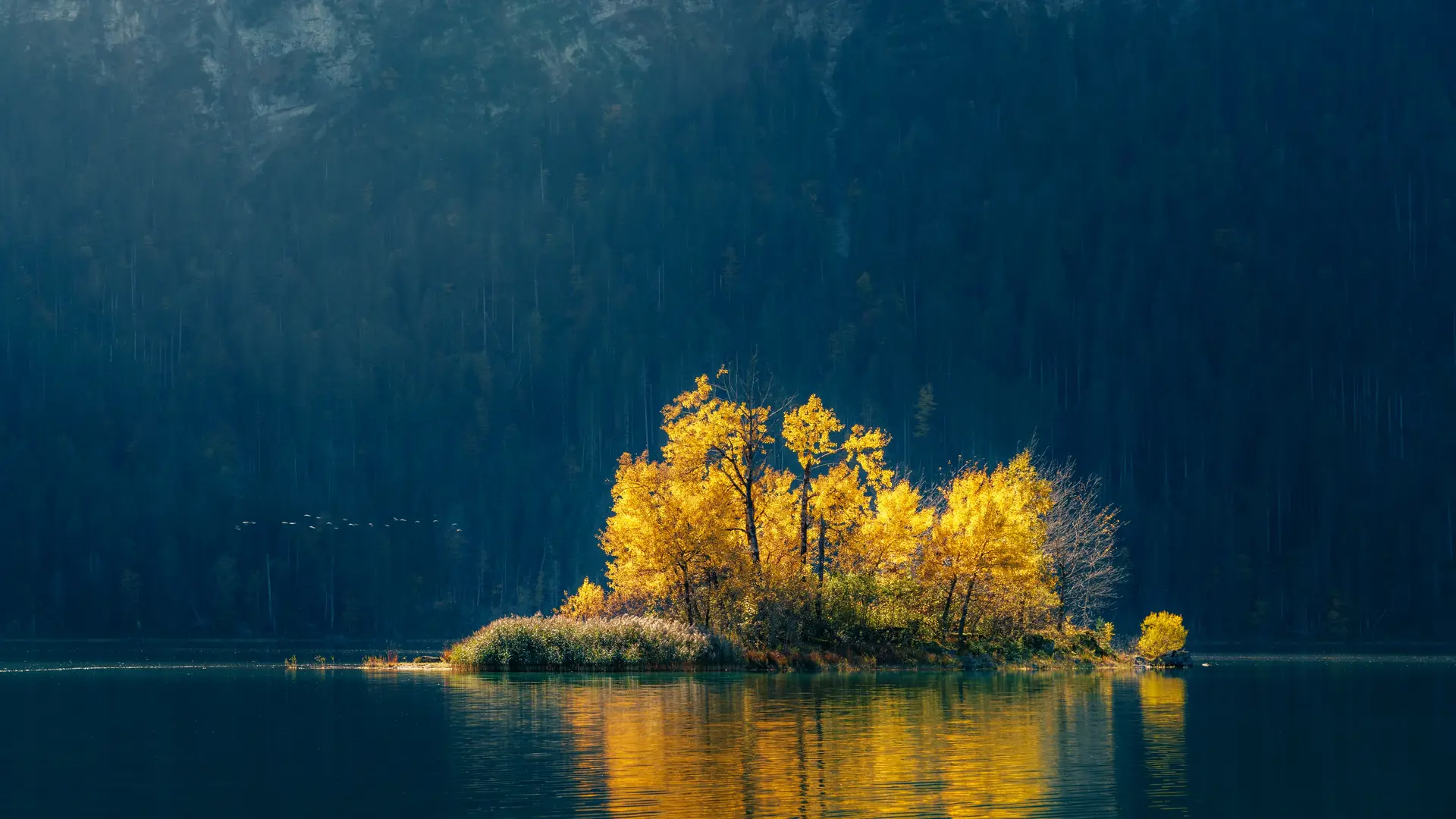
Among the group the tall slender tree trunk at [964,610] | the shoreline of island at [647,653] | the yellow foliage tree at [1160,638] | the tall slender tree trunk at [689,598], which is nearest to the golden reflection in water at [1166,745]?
the shoreline of island at [647,653]

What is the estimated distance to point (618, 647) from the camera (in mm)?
59844

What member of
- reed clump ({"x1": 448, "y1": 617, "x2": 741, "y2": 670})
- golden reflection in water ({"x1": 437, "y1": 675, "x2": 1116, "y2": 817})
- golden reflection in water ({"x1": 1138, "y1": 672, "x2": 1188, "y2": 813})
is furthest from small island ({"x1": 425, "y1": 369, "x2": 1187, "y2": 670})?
golden reflection in water ({"x1": 1138, "y1": 672, "x2": 1188, "y2": 813})

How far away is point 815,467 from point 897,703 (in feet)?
83.3

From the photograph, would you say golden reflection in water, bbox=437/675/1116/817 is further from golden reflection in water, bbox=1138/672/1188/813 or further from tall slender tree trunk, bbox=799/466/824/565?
tall slender tree trunk, bbox=799/466/824/565

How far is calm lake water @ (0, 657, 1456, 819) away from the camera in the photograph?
21516 millimetres

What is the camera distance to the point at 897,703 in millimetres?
40031

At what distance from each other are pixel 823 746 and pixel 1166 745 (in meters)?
6.83

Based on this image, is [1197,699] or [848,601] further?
[848,601]

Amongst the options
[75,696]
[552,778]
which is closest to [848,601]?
[75,696]

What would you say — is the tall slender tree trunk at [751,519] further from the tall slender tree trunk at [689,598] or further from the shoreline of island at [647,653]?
the shoreline of island at [647,653]

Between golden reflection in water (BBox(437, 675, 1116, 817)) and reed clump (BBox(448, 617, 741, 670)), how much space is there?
10.3 metres

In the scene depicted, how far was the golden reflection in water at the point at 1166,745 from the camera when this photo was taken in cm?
2209

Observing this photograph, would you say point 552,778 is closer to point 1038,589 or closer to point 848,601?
point 848,601

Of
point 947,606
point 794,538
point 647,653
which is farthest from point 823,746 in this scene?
point 947,606
